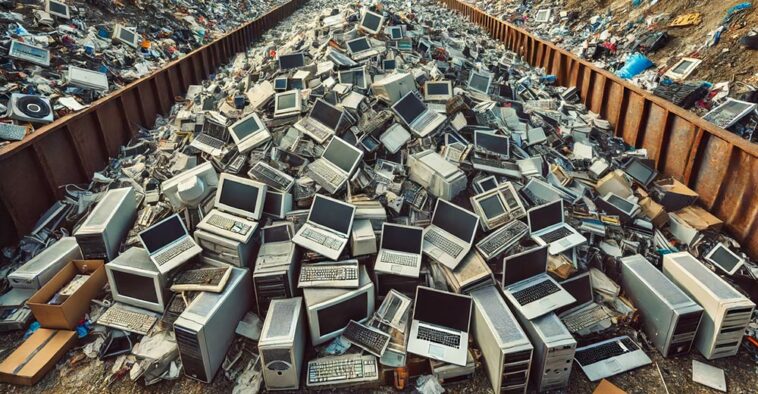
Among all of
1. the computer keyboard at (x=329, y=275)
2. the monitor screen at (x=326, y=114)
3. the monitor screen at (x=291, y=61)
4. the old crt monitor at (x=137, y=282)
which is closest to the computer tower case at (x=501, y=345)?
the computer keyboard at (x=329, y=275)

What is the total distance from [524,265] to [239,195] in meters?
3.02

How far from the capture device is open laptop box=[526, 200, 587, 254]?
446 cm

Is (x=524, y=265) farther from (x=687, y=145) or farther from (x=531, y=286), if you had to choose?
(x=687, y=145)

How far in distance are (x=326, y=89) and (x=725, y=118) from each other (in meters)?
5.63

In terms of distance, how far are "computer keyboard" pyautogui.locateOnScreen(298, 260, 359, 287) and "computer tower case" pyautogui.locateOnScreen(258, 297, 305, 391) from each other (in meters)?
0.26

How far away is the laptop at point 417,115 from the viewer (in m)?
5.69

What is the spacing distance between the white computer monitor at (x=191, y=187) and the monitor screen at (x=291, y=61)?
299 centimetres

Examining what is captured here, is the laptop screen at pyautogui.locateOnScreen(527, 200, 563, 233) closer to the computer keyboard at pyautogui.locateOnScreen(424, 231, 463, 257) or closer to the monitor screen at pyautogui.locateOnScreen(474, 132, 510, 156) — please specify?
the computer keyboard at pyautogui.locateOnScreen(424, 231, 463, 257)

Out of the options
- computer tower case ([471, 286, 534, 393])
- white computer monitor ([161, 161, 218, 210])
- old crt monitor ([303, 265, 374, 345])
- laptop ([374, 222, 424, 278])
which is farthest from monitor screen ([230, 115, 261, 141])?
computer tower case ([471, 286, 534, 393])

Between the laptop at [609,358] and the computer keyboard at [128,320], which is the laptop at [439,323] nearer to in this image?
the laptop at [609,358]

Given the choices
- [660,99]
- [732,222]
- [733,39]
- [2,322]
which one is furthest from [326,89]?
[733,39]

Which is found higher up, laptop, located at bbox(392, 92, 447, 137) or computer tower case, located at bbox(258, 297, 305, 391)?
laptop, located at bbox(392, 92, 447, 137)

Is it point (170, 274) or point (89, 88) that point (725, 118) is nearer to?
point (170, 274)

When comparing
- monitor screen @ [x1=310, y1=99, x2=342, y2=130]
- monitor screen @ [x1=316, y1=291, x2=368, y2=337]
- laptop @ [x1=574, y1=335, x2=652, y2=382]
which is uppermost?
monitor screen @ [x1=310, y1=99, x2=342, y2=130]
